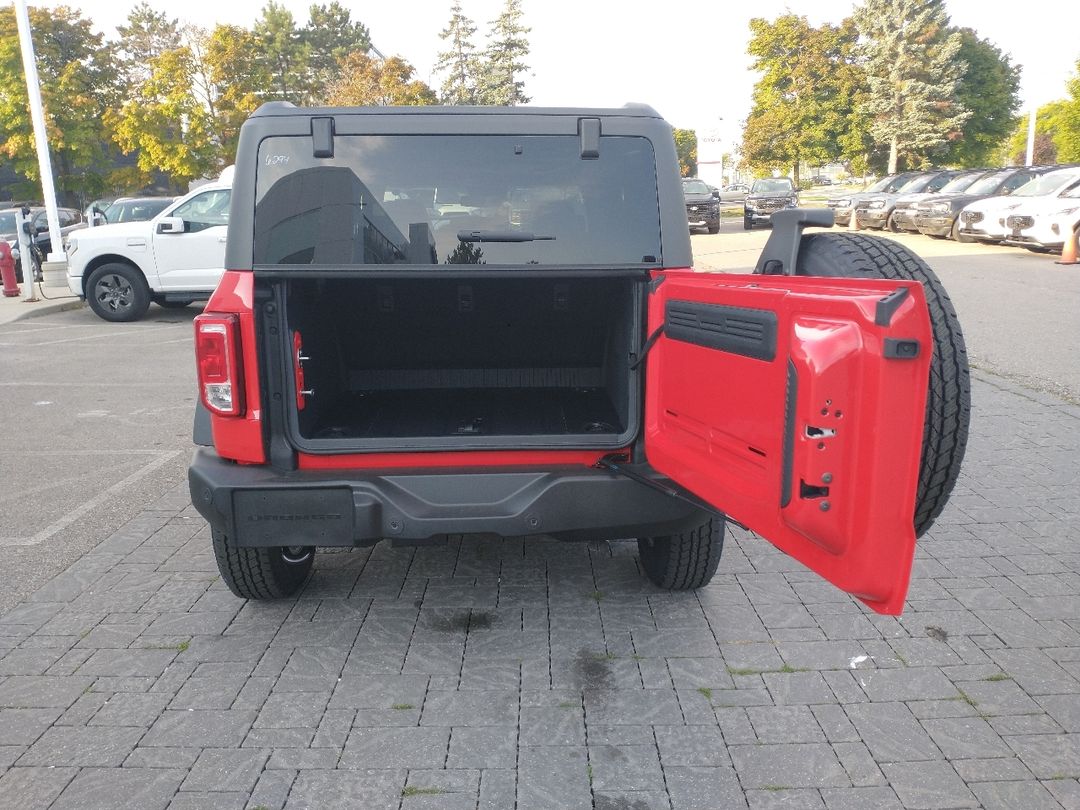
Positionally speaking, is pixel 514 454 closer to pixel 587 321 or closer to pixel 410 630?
pixel 410 630

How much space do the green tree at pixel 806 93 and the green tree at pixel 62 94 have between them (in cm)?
3120

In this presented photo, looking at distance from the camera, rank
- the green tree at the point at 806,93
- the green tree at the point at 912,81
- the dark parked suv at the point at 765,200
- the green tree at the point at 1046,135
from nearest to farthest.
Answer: the dark parked suv at the point at 765,200 < the green tree at the point at 912,81 < the green tree at the point at 806,93 < the green tree at the point at 1046,135

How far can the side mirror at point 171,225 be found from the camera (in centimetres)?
1198

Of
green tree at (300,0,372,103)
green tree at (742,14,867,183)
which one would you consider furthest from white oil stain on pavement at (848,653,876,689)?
green tree at (300,0,372,103)

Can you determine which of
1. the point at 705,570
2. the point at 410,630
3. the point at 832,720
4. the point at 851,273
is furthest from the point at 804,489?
the point at 410,630

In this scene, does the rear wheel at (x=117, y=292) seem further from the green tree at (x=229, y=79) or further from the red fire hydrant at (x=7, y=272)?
the green tree at (x=229, y=79)

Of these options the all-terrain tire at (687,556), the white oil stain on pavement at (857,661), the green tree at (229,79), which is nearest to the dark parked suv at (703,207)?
the green tree at (229,79)

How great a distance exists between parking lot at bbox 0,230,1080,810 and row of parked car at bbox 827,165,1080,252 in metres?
14.6

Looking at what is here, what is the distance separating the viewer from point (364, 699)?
3.21 m

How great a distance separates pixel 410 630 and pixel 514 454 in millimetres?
905

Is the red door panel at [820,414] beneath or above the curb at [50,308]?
above

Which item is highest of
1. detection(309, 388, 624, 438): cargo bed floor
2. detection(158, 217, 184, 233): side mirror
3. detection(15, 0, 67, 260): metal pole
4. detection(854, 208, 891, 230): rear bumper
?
detection(15, 0, 67, 260): metal pole

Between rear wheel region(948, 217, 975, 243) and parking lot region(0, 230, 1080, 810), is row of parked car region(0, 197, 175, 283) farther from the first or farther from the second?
rear wheel region(948, 217, 975, 243)

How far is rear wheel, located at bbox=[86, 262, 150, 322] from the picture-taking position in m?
13.2
